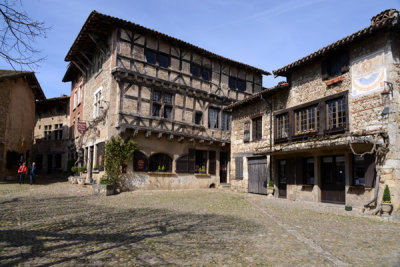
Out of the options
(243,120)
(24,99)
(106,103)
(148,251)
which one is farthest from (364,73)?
(24,99)

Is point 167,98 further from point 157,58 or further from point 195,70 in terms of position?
point 195,70

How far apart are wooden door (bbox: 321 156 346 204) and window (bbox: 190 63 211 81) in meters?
10.4

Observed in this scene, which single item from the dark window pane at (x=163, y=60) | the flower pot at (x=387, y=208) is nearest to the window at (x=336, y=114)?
the flower pot at (x=387, y=208)

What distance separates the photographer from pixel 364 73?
1090 cm

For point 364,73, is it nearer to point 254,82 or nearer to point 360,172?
point 360,172

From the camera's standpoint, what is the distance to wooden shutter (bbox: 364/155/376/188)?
10.2m

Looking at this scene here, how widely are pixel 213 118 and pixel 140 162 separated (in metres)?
6.28

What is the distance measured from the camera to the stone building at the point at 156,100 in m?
16.7

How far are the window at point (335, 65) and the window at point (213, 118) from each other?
29.8 feet

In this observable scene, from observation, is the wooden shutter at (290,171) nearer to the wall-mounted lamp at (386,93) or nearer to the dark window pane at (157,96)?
the wall-mounted lamp at (386,93)

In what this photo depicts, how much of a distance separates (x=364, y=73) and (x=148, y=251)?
997 centimetres

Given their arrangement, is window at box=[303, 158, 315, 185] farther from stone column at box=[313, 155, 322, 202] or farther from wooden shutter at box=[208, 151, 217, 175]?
wooden shutter at box=[208, 151, 217, 175]

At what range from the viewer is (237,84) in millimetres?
22141

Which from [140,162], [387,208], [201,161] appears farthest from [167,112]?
[387,208]
